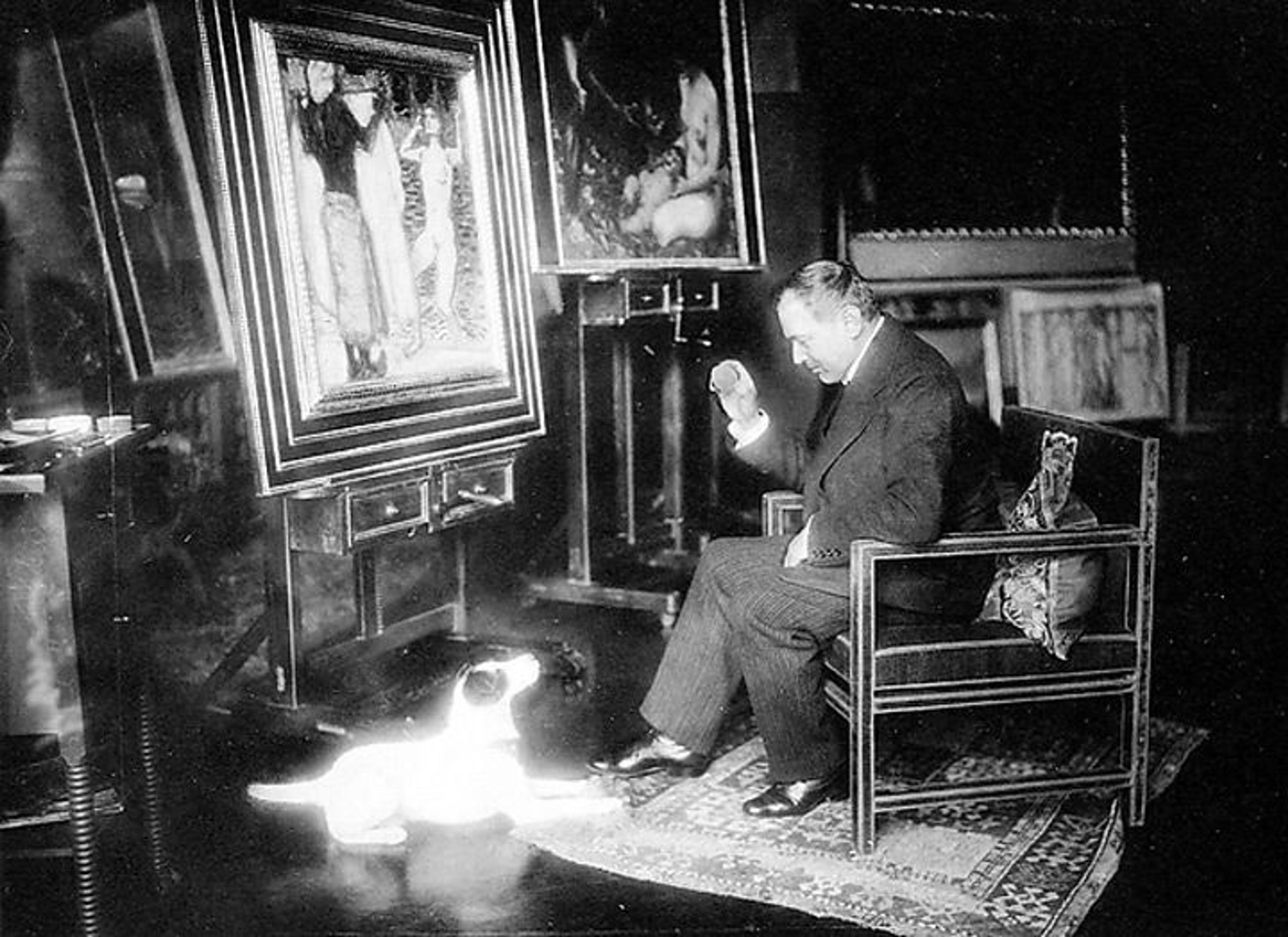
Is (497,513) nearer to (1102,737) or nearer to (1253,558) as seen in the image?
(1102,737)

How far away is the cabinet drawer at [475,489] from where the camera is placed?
372 centimetres

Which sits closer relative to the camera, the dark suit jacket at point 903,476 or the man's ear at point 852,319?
the dark suit jacket at point 903,476

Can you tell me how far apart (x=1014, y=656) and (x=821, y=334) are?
802 mm

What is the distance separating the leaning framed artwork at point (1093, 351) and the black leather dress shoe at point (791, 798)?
2332 mm

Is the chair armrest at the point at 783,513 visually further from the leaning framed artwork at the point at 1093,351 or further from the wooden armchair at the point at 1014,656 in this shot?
the leaning framed artwork at the point at 1093,351

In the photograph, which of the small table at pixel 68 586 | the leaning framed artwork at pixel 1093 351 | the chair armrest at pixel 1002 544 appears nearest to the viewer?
the small table at pixel 68 586

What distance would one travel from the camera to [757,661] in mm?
3098

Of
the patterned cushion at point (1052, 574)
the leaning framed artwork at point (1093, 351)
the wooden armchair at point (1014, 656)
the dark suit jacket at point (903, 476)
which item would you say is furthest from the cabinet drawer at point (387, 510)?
the leaning framed artwork at point (1093, 351)

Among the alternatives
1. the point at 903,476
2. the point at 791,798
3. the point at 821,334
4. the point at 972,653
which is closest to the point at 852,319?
the point at 821,334

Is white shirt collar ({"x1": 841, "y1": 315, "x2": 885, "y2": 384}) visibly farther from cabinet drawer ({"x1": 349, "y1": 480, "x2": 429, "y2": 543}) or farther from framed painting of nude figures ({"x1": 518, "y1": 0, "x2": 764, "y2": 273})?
framed painting of nude figures ({"x1": 518, "y1": 0, "x2": 764, "y2": 273})

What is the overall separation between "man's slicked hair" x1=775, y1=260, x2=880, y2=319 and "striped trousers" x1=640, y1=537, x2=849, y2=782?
586 millimetres

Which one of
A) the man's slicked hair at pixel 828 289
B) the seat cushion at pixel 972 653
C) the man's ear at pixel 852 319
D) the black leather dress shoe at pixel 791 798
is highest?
the man's slicked hair at pixel 828 289

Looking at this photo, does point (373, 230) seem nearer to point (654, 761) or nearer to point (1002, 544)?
point (654, 761)

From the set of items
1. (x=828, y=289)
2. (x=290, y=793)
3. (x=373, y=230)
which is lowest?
(x=290, y=793)
